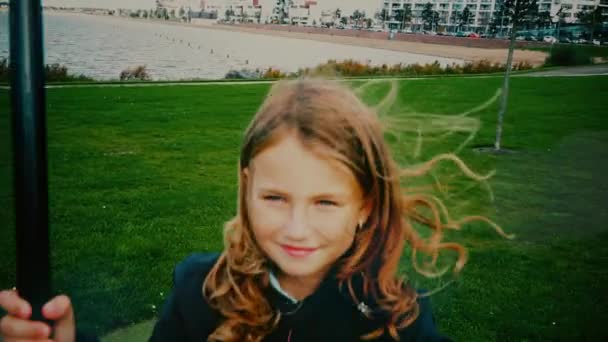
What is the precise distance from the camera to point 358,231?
5.20 ft

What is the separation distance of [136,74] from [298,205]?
20.1ft

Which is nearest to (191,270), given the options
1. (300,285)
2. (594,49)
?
(300,285)

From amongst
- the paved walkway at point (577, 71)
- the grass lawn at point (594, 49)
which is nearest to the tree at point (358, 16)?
the grass lawn at point (594, 49)

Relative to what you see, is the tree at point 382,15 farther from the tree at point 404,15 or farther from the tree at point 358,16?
the tree at point 358,16

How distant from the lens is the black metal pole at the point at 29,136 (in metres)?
0.70

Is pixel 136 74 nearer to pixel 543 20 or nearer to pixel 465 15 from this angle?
pixel 465 15

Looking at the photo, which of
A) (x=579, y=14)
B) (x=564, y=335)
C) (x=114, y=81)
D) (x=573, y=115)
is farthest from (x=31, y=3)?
(x=573, y=115)

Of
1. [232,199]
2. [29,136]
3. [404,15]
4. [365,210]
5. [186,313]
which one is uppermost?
[404,15]

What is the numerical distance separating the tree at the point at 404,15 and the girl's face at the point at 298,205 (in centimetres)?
271

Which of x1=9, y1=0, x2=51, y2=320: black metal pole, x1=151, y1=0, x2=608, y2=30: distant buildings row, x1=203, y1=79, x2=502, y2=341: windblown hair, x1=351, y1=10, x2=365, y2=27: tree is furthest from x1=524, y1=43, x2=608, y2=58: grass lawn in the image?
x1=9, y1=0, x2=51, y2=320: black metal pole

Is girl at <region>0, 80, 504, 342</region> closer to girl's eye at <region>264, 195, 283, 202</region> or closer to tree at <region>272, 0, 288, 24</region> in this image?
girl's eye at <region>264, 195, 283, 202</region>

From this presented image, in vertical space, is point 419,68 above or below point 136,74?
above

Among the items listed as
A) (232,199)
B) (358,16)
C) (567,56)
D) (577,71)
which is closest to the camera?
(358,16)

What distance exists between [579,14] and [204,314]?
4.01 meters
